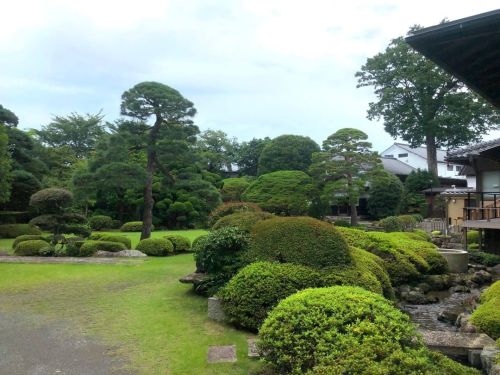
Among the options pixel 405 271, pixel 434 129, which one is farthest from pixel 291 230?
pixel 434 129

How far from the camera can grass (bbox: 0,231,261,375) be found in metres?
5.10

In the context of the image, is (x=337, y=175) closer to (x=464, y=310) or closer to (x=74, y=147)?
(x=464, y=310)

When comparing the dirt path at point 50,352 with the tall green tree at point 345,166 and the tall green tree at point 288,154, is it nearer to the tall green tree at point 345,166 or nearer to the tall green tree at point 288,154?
the tall green tree at point 345,166

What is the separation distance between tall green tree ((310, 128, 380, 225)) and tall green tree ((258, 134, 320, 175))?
5.73 meters

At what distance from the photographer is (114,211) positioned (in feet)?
104

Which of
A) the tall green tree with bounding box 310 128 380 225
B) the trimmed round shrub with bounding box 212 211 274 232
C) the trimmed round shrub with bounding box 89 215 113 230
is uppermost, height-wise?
the tall green tree with bounding box 310 128 380 225

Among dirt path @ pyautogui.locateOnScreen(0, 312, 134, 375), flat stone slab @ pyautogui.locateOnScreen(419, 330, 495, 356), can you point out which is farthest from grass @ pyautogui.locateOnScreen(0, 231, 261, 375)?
flat stone slab @ pyautogui.locateOnScreen(419, 330, 495, 356)

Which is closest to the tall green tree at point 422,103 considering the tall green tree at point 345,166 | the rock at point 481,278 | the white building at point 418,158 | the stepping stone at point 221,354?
the white building at point 418,158

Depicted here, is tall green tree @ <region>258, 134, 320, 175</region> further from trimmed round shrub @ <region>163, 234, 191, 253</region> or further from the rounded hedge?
the rounded hedge

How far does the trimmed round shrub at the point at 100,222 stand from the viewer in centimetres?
2777

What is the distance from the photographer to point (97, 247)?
15.0 metres

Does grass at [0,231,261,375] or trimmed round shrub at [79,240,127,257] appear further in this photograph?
trimmed round shrub at [79,240,127,257]

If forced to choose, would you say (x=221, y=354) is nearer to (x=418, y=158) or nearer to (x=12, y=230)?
(x=12, y=230)

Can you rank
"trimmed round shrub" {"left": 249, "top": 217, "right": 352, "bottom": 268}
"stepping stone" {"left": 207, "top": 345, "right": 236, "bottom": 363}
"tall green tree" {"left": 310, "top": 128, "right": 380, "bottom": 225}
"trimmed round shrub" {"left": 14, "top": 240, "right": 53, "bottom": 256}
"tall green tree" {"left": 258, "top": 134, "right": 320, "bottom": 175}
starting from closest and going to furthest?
"stepping stone" {"left": 207, "top": 345, "right": 236, "bottom": 363} < "trimmed round shrub" {"left": 249, "top": 217, "right": 352, "bottom": 268} < "trimmed round shrub" {"left": 14, "top": 240, "right": 53, "bottom": 256} < "tall green tree" {"left": 310, "top": 128, "right": 380, "bottom": 225} < "tall green tree" {"left": 258, "top": 134, "right": 320, "bottom": 175}
